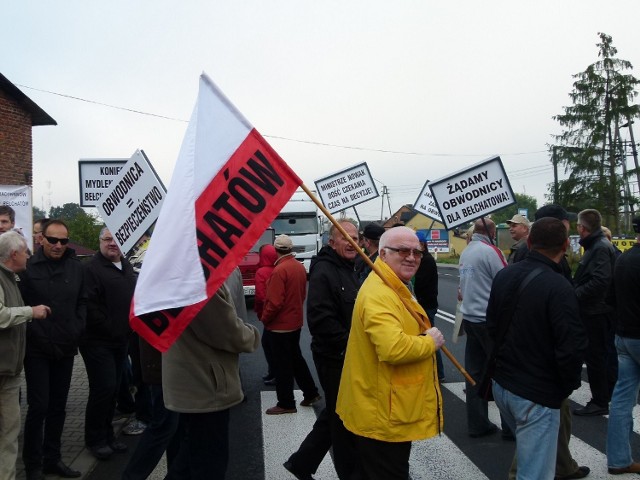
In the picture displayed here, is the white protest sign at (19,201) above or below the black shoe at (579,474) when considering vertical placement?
above

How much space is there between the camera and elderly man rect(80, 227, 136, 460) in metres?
5.24

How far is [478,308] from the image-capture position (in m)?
5.77

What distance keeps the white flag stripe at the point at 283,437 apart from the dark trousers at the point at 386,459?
174cm

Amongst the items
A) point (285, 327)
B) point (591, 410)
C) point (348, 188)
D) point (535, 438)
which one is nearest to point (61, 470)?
point (285, 327)

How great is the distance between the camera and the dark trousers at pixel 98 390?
5219mm

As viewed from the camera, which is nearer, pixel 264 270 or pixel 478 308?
pixel 478 308

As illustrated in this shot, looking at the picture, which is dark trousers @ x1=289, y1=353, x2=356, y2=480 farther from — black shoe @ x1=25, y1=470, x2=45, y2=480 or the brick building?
the brick building

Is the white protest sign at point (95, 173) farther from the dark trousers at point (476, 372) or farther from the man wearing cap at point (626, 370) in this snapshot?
the man wearing cap at point (626, 370)

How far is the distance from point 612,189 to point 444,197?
34363 mm

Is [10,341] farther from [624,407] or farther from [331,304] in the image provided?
[624,407]

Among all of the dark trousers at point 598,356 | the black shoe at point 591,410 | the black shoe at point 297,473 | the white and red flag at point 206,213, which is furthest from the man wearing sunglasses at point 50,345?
the dark trousers at point 598,356

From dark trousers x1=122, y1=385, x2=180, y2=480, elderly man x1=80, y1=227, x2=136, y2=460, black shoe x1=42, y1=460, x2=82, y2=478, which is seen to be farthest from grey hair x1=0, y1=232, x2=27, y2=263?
black shoe x1=42, y1=460, x2=82, y2=478

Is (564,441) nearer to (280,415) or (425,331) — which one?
(425,331)

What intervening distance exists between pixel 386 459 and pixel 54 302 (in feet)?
9.70
